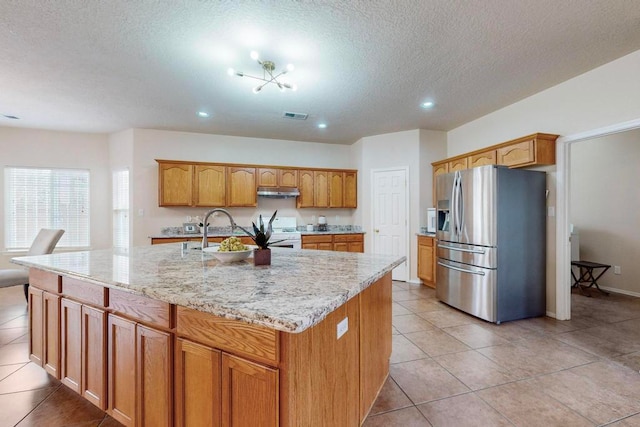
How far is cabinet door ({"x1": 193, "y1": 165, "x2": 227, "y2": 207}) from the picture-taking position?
5066mm

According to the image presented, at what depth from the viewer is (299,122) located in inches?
185

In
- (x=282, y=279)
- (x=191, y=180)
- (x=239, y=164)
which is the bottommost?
(x=282, y=279)

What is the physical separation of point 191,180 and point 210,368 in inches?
173

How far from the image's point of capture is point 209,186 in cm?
512

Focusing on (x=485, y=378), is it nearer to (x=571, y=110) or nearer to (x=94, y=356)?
(x=94, y=356)

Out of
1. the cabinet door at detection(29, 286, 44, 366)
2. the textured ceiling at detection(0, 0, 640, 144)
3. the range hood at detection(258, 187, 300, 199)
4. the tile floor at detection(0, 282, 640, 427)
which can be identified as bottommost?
the tile floor at detection(0, 282, 640, 427)

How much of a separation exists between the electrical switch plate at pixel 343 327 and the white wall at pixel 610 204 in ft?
17.1

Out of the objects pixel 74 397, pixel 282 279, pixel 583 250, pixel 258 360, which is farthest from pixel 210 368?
pixel 583 250

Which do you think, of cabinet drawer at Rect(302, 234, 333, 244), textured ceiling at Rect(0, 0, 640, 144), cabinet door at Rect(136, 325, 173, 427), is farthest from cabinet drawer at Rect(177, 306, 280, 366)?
cabinet drawer at Rect(302, 234, 333, 244)

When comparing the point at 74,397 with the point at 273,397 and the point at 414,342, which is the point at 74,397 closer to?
the point at 273,397

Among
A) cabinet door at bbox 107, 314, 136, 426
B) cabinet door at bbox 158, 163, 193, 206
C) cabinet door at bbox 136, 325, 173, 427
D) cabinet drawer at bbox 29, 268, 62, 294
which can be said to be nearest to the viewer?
cabinet door at bbox 136, 325, 173, 427

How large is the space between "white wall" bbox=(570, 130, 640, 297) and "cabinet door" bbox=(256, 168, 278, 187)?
5151 mm

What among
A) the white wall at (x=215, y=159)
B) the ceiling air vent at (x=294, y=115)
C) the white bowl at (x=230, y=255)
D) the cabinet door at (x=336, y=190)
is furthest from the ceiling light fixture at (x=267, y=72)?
A: the cabinet door at (x=336, y=190)

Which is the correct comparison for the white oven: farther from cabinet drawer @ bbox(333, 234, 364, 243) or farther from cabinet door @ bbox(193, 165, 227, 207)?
cabinet door @ bbox(193, 165, 227, 207)
